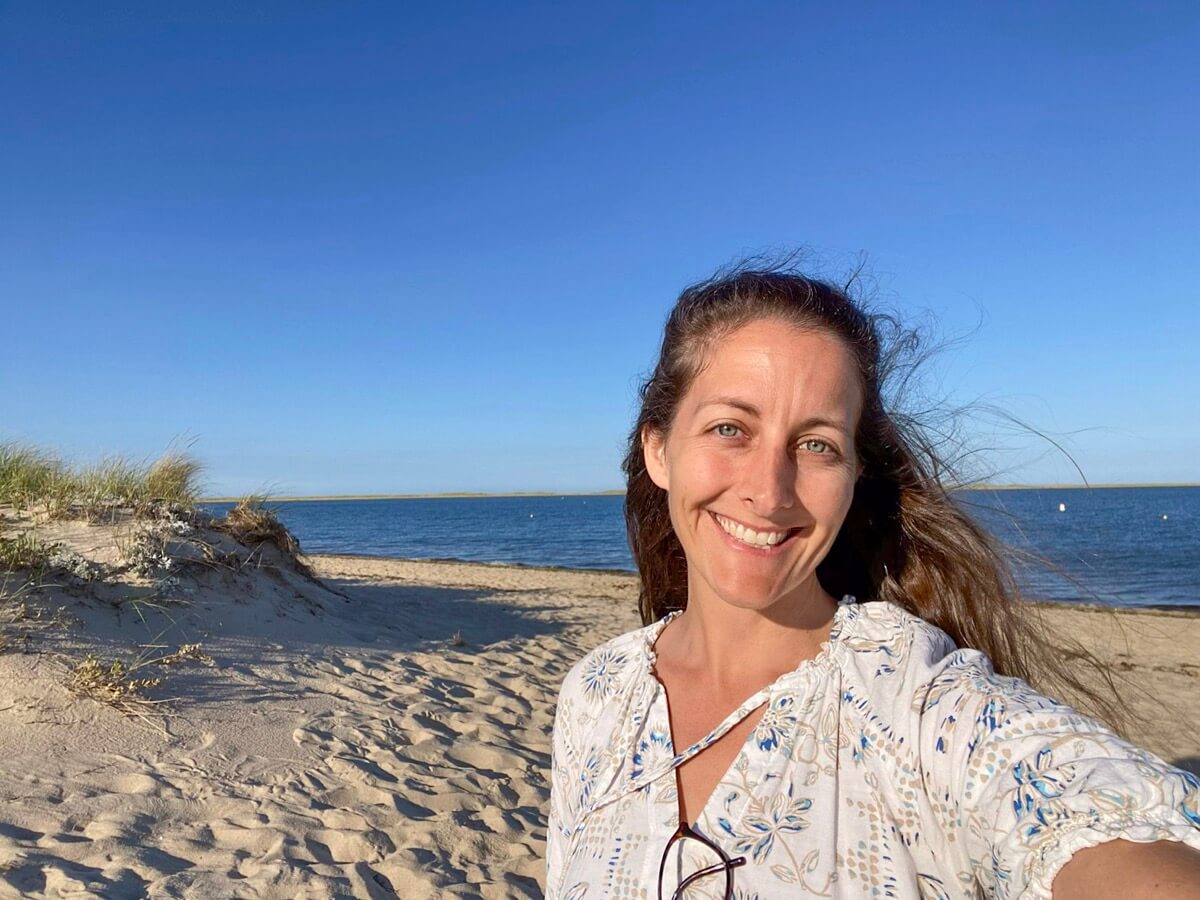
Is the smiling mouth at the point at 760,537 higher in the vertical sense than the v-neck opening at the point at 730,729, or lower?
higher

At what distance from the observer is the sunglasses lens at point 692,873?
1219 mm

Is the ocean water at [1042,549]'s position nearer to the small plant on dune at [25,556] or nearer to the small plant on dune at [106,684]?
the small plant on dune at [25,556]

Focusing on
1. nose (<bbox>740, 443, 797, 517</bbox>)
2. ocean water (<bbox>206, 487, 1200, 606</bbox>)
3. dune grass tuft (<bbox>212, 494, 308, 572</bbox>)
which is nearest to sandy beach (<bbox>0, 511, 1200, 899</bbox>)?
dune grass tuft (<bbox>212, 494, 308, 572</bbox>)

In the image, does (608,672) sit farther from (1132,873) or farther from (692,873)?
(1132,873)

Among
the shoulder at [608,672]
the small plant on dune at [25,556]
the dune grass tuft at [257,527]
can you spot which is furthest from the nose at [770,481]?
the dune grass tuft at [257,527]

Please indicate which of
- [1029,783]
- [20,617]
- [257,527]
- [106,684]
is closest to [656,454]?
[1029,783]

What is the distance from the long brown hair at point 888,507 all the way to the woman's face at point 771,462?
0.27 feet

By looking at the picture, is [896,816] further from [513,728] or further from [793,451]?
[513,728]

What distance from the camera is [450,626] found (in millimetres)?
9742

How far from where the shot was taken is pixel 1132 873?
0.92m

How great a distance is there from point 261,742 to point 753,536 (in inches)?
168

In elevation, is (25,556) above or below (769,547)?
below

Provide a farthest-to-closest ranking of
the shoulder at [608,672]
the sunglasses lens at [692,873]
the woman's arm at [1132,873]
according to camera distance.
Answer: the shoulder at [608,672] < the sunglasses lens at [692,873] < the woman's arm at [1132,873]

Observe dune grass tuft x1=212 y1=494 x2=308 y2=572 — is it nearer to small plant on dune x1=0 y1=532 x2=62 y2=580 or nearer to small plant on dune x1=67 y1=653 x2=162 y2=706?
small plant on dune x1=0 y1=532 x2=62 y2=580
